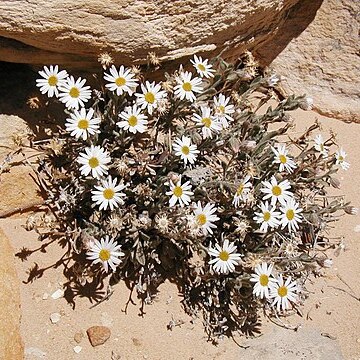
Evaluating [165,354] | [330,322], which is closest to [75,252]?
[165,354]

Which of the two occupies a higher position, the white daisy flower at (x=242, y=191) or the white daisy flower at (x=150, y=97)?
the white daisy flower at (x=150, y=97)

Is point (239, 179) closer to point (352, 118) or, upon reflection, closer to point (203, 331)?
point (203, 331)

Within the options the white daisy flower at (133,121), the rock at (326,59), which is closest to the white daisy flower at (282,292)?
the white daisy flower at (133,121)

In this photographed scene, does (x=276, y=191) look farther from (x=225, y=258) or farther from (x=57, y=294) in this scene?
(x=57, y=294)

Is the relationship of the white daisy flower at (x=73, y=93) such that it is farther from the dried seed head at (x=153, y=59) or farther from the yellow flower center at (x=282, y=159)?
the yellow flower center at (x=282, y=159)

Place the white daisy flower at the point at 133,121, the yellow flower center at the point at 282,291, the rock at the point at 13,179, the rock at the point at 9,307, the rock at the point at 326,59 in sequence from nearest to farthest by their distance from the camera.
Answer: the rock at the point at 9,307 → the yellow flower center at the point at 282,291 → the white daisy flower at the point at 133,121 → the rock at the point at 13,179 → the rock at the point at 326,59

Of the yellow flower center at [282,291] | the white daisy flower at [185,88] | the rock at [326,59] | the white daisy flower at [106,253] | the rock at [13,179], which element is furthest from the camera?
the rock at [326,59]
